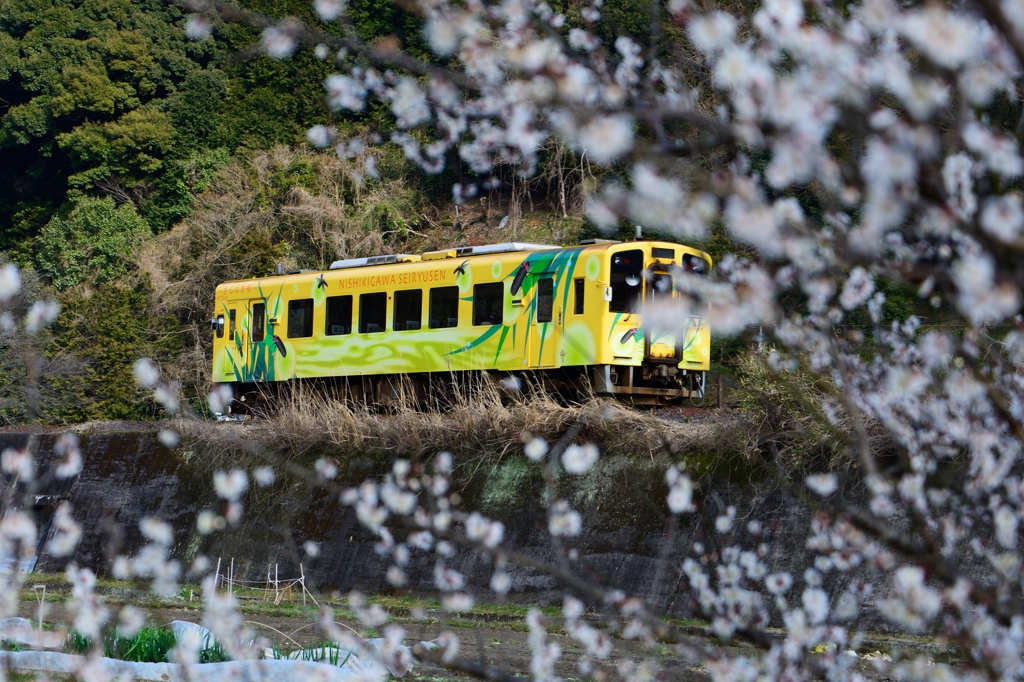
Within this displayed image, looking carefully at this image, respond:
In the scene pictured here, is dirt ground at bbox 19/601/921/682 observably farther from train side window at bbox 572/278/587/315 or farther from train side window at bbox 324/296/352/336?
train side window at bbox 324/296/352/336

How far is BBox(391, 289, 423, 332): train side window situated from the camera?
15.5m

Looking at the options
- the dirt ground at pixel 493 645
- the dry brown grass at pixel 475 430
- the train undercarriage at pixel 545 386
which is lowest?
the dirt ground at pixel 493 645

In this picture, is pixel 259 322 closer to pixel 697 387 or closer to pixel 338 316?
pixel 338 316

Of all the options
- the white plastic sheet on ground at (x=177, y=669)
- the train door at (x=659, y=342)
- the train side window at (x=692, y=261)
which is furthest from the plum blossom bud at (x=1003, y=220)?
the train side window at (x=692, y=261)

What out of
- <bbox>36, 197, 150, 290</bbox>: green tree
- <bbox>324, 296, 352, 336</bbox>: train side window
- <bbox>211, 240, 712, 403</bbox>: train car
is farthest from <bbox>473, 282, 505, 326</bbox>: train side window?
<bbox>36, 197, 150, 290</bbox>: green tree

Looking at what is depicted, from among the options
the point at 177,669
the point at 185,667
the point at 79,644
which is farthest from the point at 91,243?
the point at 185,667

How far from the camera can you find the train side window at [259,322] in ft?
58.7

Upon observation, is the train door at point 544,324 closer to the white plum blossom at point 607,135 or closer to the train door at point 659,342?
the train door at point 659,342

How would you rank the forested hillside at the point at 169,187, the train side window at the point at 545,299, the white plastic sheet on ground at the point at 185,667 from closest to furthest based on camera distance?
the white plastic sheet on ground at the point at 185,667 < the train side window at the point at 545,299 < the forested hillside at the point at 169,187

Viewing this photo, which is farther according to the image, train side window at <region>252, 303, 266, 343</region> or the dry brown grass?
train side window at <region>252, 303, 266, 343</region>

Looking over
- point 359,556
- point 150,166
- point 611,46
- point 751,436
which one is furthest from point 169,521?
point 150,166

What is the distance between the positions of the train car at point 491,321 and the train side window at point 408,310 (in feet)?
0.05

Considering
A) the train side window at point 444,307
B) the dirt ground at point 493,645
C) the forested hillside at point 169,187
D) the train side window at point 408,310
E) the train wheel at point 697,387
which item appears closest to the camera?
the dirt ground at point 493,645

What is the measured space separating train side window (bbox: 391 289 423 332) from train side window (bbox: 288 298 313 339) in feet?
5.83
